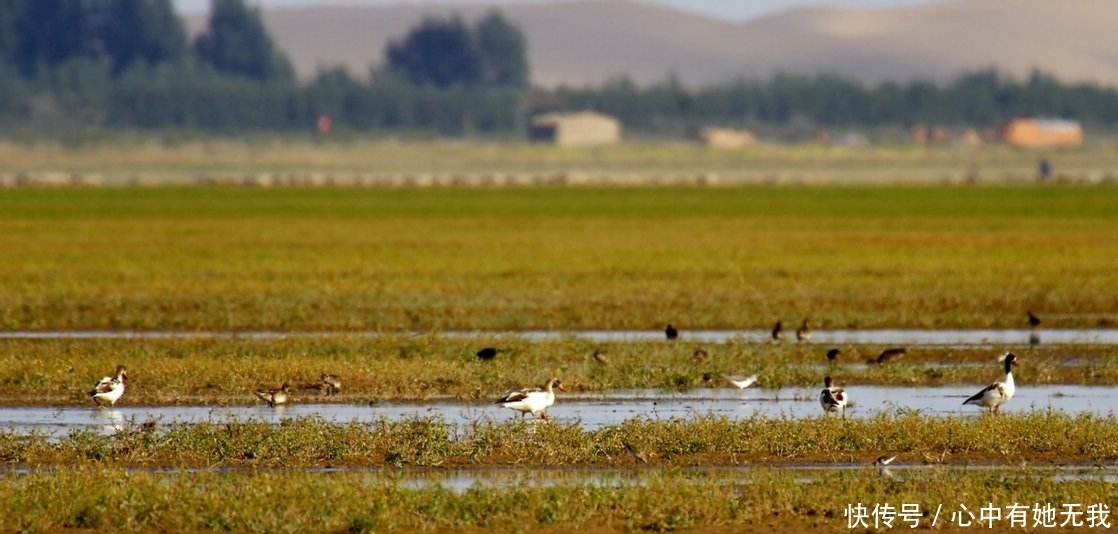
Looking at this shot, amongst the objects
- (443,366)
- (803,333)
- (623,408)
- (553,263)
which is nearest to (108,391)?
(443,366)

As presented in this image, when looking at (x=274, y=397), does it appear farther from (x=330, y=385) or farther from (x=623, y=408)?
(x=623, y=408)

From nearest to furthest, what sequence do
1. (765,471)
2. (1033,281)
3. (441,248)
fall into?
(765,471) → (1033,281) → (441,248)

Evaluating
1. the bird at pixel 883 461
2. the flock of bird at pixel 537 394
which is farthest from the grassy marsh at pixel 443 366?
the bird at pixel 883 461

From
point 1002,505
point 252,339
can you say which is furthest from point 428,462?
point 252,339

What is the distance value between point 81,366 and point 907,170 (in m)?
142

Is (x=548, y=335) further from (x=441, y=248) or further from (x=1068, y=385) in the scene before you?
(x=441, y=248)

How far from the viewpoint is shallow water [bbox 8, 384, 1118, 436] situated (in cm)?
2008

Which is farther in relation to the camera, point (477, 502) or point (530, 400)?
point (530, 400)

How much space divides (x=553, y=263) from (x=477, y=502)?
3409 cm

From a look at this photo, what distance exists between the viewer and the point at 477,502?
1469cm

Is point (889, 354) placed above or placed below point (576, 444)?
below

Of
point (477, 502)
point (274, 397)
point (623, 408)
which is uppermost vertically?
point (477, 502)

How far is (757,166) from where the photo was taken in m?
171

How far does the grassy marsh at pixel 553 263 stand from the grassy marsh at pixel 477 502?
15985 mm
